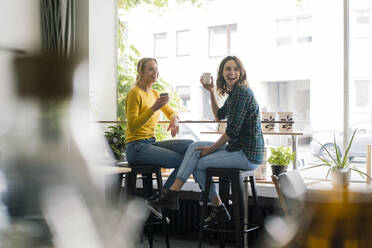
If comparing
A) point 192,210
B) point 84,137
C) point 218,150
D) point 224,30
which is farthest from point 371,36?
point 84,137

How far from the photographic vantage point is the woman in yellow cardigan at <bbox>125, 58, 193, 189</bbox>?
2832 mm

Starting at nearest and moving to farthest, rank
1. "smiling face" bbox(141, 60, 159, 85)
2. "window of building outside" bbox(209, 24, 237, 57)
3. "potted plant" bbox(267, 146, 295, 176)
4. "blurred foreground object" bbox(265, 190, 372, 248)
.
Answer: "blurred foreground object" bbox(265, 190, 372, 248) → "smiling face" bbox(141, 60, 159, 85) → "potted plant" bbox(267, 146, 295, 176) → "window of building outside" bbox(209, 24, 237, 57)

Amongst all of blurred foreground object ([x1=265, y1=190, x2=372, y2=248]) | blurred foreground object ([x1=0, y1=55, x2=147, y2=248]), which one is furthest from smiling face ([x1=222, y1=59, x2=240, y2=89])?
blurred foreground object ([x1=0, y1=55, x2=147, y2=248])

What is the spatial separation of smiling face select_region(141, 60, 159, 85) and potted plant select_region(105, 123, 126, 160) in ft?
3.48

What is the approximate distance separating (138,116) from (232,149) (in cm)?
68

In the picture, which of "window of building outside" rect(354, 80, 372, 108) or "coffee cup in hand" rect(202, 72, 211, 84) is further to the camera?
"window of building outside" rect(354, 80, 372, 108)

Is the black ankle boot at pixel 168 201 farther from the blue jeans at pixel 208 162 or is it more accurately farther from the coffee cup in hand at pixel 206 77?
the coffee cup in hand at pixel 206 77

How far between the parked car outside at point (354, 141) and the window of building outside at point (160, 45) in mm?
1702

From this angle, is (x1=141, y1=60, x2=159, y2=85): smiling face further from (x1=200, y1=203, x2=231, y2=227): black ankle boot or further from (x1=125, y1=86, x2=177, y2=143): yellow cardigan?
(x1=200, y1=203, x2=231, y2=227): black ankle boot

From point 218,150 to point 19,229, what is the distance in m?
2.47

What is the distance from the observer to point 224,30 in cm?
375

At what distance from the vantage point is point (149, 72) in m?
2.97

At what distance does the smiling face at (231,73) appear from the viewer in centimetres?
277

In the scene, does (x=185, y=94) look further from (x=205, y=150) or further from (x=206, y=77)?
(x=205, y=150)
